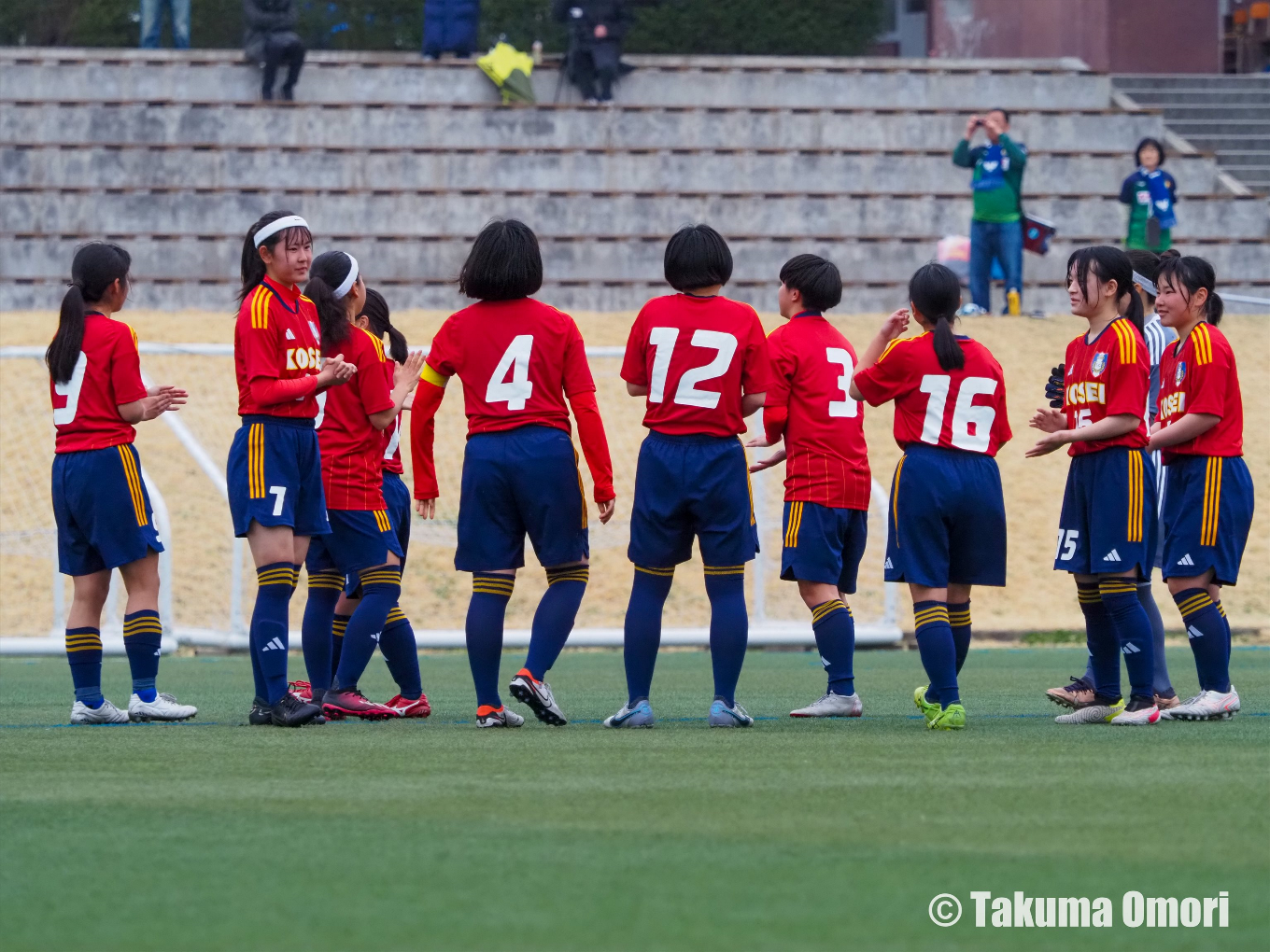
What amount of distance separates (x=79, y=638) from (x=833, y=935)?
199 inches

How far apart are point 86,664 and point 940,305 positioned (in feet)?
12.6

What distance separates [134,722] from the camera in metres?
7.59

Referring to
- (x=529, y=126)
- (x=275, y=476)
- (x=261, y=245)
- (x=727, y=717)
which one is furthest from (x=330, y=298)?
(x=529, y=126)

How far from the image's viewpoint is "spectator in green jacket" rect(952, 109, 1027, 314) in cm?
1909

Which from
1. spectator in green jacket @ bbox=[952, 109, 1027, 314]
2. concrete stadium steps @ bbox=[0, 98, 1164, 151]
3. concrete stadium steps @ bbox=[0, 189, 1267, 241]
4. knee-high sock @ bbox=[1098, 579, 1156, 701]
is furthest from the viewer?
concrete stadium steps @ bbox=[0, 98, 1164, 151]

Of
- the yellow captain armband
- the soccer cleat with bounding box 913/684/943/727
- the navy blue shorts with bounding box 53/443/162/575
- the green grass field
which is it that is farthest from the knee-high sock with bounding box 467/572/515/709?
the soccer cleat with bounding box 913/684/943/727

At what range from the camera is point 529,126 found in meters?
23.8

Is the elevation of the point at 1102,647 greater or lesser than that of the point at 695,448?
lesser

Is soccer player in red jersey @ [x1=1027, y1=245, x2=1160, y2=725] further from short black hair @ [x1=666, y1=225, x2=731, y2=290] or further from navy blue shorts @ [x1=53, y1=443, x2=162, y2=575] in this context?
navy blue shorts @ [x1=53, y1=443, x2=162, y2=575]

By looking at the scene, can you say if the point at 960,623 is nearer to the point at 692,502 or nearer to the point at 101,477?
the point at 692,502

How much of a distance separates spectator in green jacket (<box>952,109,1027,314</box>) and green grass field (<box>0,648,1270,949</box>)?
12678mm

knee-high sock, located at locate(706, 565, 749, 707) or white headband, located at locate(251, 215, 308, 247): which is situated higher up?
white headband, located at locate(251, 215, 308, 247)

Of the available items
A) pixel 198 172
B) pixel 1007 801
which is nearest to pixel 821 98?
pixel 198 172

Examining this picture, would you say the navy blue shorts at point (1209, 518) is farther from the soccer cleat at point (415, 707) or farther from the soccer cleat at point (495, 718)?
the soccer cleat at point (415, 707)
